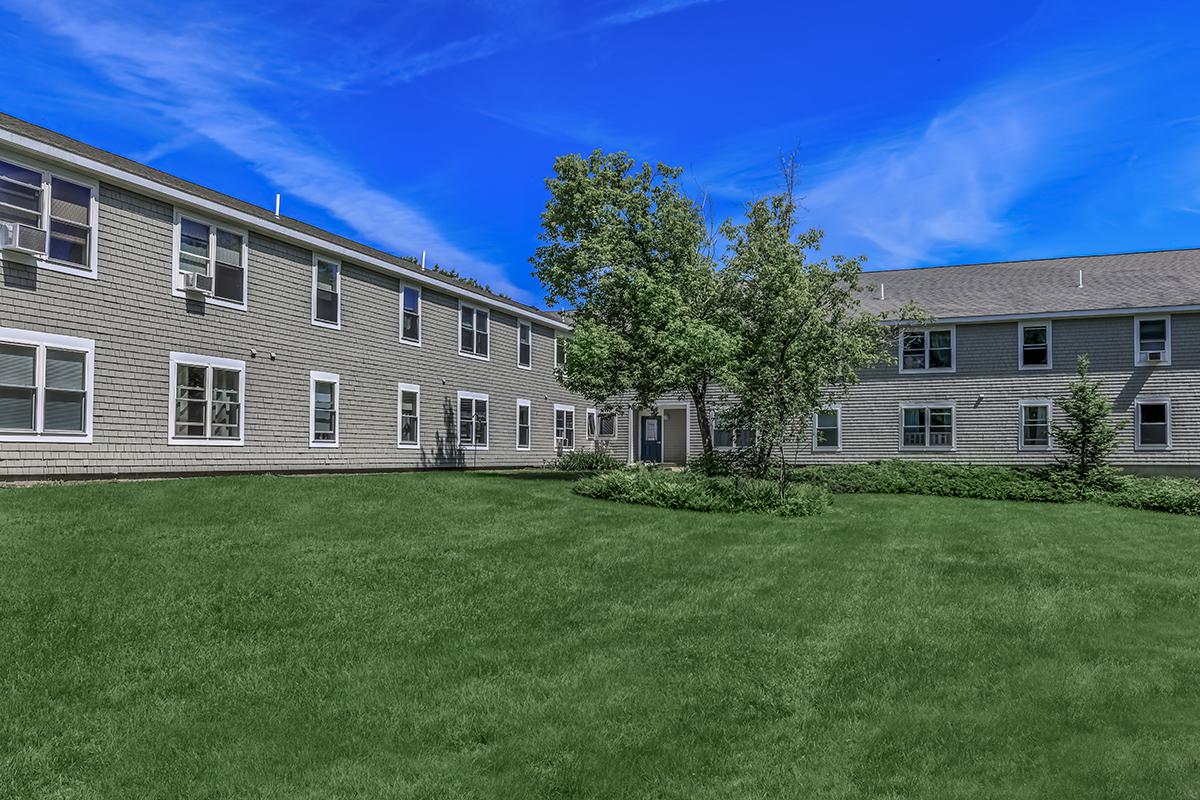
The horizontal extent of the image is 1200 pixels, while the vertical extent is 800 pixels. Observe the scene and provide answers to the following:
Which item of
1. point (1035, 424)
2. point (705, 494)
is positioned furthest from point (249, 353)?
point (1035, 424)

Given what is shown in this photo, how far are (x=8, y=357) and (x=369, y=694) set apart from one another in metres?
11.9

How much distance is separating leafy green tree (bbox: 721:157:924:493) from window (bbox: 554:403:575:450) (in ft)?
42.2

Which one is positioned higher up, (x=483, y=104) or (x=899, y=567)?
(x=483, y=104)

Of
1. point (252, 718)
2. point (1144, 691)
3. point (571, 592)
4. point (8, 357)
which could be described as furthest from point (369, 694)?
point (8, 357)

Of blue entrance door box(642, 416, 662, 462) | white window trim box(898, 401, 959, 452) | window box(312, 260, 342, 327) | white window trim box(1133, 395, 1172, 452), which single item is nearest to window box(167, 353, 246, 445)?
window box(312, 260, 342, 327)

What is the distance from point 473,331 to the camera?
2664 centimetres

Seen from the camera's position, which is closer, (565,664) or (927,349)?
(565,664)

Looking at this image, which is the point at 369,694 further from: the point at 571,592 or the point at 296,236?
the point at 296,236

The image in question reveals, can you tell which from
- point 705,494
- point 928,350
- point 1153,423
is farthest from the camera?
point 928,350

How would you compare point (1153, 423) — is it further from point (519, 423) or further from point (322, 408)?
point (322, 408)

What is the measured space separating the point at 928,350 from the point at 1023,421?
12.6ft

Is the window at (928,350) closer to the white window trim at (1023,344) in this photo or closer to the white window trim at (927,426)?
the white window trim at (927,426)

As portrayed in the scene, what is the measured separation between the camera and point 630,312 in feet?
70.9

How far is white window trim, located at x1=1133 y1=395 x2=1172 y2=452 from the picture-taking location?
25750 millimetres
